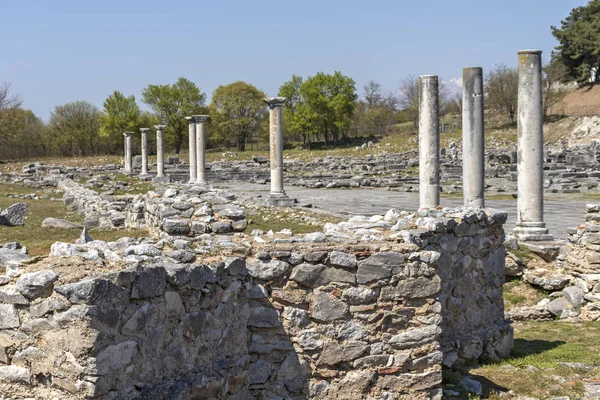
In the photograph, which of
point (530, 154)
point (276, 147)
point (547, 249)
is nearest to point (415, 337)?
point (547, 249)

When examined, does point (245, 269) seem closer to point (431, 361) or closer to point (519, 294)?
point (431, 361)

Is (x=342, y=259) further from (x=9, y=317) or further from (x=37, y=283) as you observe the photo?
(x=9, y=317)

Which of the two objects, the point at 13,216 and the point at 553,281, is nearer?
the point at 553,281

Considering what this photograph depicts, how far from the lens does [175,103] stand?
255ft

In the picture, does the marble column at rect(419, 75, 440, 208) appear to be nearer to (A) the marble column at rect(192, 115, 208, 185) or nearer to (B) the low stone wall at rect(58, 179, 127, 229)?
(B) the low stone wall at rect(58, 179, 127, 229)

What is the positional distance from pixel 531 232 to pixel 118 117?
217 feet

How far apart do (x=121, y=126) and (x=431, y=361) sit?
240 feet

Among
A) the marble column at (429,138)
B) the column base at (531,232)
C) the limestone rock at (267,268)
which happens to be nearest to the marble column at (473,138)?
the marble column at (429,138)

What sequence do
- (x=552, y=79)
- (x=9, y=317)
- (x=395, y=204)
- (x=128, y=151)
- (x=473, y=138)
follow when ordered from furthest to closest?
(x=552, y=79) → (x=128, y=151) → (x=395, y=204) → (x=473, y=138) → (x=9, y=317)

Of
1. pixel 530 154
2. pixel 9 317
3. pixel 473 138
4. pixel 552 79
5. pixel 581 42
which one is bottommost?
pixel 9 317

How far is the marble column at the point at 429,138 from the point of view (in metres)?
16.7

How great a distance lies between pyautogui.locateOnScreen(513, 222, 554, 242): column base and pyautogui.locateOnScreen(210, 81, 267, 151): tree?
63.1 metres

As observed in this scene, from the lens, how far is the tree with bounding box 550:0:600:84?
7538 cm

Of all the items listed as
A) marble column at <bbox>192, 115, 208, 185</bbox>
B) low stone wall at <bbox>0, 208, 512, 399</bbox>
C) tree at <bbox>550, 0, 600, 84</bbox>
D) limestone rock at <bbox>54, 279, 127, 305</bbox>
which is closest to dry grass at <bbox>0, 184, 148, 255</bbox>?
low stone wall at <bbox>0, 208, 512, 399</bbox>
